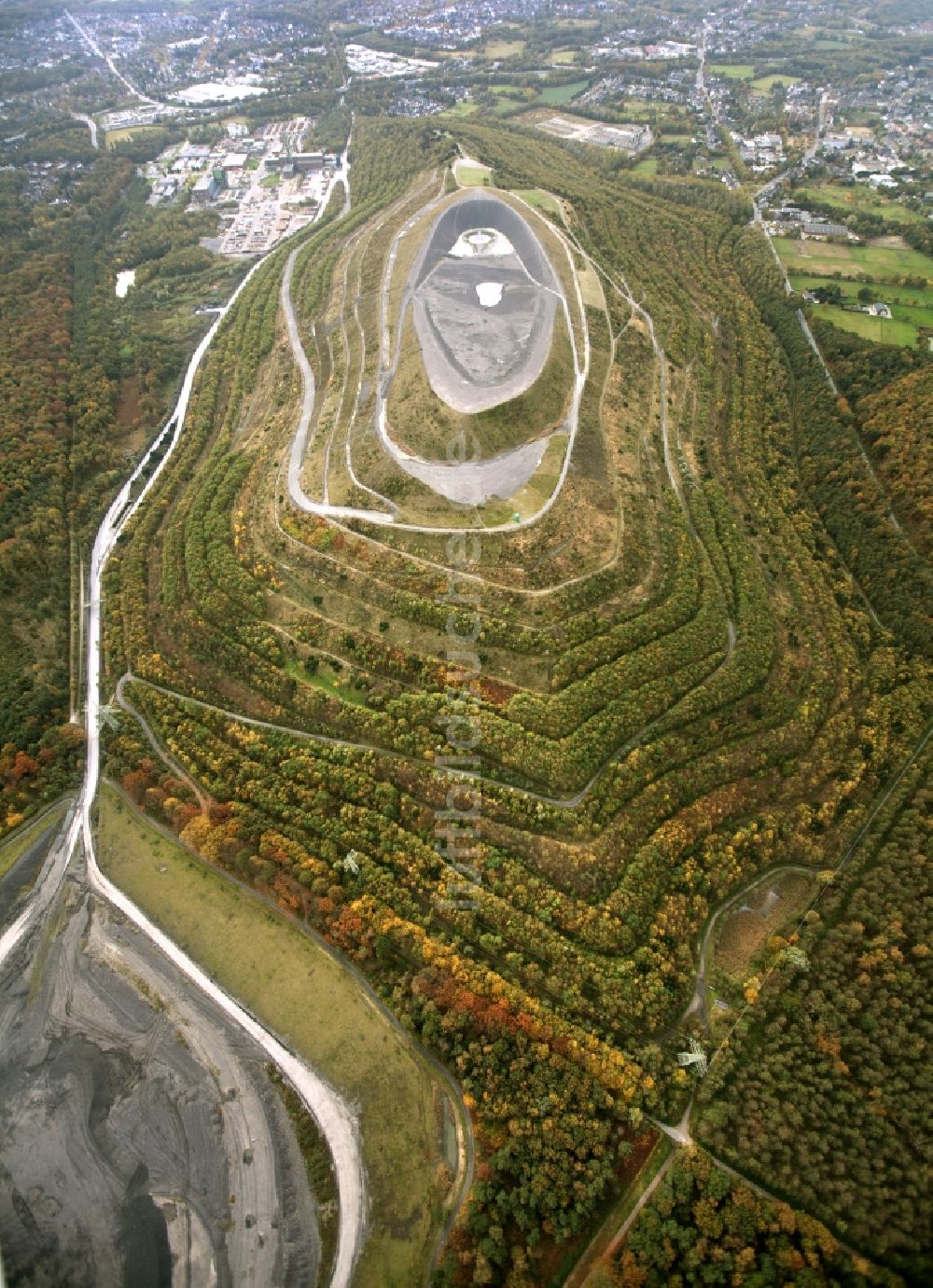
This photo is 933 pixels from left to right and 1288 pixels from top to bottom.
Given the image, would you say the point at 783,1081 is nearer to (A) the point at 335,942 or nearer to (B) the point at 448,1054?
(B) the point at 448,1054

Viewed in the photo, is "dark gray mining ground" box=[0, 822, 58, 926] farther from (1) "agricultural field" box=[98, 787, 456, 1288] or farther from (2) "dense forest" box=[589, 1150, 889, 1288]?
(2) "dense forest" box=[589, 1150, 889, 1288]

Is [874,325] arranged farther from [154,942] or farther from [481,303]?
[154,942]

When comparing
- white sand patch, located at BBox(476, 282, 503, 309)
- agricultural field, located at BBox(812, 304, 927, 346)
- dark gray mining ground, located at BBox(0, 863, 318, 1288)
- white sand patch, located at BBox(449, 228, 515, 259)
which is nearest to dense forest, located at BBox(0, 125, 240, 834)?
dark gray mining ground, located at BBox(0, 863, 318, 1288)

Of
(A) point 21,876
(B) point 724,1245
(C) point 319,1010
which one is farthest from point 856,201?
(A) point 21,876

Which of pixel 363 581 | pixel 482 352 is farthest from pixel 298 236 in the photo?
pixel 363 581

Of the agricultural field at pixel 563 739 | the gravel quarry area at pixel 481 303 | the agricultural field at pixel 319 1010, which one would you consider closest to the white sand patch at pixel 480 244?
the gravel quarry area at pixel 481 303

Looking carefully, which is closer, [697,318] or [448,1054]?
[448,1054]

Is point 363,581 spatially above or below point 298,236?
below

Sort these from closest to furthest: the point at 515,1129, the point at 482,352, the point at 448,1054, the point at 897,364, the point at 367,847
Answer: the point at 515,1129
the point at 448,1054
the point at 367,847
the point at 482,352
the point at 897,364
